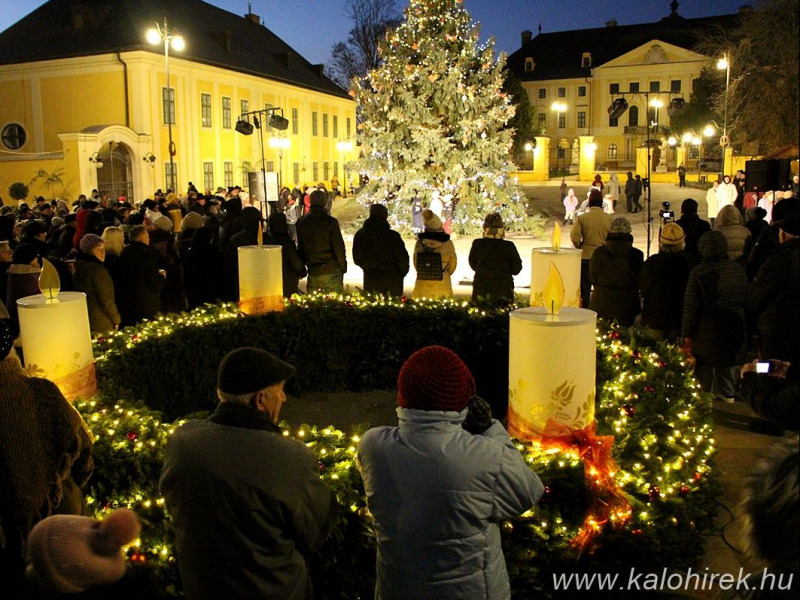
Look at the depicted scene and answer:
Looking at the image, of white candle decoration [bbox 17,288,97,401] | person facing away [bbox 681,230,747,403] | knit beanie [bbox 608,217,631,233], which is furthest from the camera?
knit beanie [bbox 608,217,631,233]

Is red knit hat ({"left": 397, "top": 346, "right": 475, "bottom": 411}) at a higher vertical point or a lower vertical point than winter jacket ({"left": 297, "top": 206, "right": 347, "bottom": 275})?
lower

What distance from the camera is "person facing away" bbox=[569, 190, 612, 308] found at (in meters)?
10.1

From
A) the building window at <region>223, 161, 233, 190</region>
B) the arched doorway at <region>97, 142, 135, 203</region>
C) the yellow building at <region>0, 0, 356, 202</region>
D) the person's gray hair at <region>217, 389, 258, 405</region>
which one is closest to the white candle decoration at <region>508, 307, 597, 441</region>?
the person's gray hair at <region>217, 389, 258, 405</region>

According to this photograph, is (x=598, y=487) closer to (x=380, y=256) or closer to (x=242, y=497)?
(x=242, y=497)

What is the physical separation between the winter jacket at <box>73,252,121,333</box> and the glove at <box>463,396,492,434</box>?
5.05 meters

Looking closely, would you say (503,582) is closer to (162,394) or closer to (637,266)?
(162,394)

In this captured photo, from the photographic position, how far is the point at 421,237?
8484 mm

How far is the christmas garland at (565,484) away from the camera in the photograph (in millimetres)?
A: 3566

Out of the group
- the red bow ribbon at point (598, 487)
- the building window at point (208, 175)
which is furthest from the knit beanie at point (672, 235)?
the building window at point (208, 175)

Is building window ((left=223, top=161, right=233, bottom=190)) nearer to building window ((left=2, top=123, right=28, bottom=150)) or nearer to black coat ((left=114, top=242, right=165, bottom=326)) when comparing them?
building window ((left=2, top=123, right=28, bottom=150))

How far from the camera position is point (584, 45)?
7600 cm

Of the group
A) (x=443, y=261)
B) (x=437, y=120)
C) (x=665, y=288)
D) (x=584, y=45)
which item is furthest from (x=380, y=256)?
(x=584, y=45)

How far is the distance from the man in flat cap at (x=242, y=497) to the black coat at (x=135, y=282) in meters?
5.29

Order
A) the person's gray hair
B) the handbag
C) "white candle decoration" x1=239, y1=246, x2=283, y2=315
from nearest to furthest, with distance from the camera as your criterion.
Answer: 1. the person's gray hair
2. "white candle decoration" x1=239, y1=246, x2=283, y2=315
3. the handbag
